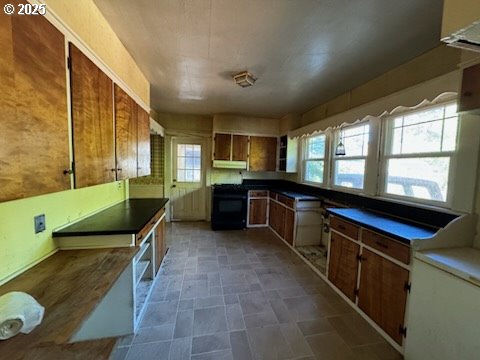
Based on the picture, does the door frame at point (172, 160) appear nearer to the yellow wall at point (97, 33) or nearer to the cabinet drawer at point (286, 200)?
the cabinet drawer at point (286, 200)

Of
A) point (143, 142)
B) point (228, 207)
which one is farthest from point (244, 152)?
point (143, 142)

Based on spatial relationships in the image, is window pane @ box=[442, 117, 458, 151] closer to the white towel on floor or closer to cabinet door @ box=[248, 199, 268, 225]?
the white towel on floor

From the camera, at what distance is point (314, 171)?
4.23 meters

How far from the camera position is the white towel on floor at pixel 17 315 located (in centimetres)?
77

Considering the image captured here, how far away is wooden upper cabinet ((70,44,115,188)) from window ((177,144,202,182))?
3417mm

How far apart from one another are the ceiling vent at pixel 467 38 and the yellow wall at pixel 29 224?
238 centimetres

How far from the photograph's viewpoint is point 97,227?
5.54ft

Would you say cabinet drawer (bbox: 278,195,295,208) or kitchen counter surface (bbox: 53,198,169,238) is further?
cabinet drawer (bbox: 278,195,295,208)

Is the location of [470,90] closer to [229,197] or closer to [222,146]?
[229,197]

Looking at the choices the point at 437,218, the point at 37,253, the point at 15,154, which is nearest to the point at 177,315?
the point at 37,253

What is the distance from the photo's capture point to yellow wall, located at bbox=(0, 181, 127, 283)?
3.69 ft

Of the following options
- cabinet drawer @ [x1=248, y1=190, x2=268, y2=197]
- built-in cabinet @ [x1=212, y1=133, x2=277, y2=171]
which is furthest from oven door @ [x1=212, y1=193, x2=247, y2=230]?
built-in cabinet @ [x1=212, y1=133, x2=277, y2=171]

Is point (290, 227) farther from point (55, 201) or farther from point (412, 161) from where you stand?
point (55, 201)

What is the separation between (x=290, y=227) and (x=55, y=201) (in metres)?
3.37
